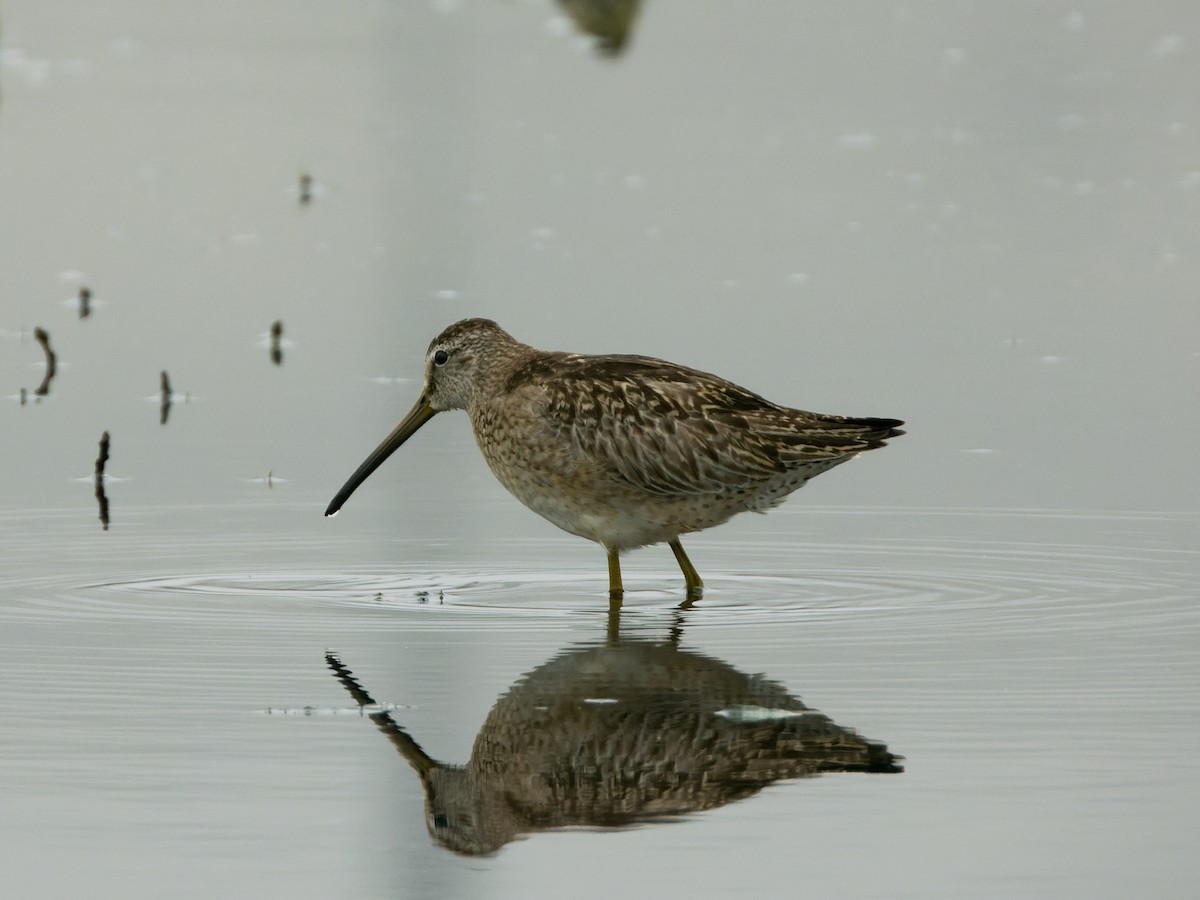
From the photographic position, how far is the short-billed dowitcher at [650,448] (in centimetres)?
696

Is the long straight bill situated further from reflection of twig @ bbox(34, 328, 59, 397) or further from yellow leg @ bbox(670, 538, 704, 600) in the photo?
reflection of twig @ bbox(34, 328, 59, 397)

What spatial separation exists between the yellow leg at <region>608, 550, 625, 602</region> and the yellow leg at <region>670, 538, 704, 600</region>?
0.18 m

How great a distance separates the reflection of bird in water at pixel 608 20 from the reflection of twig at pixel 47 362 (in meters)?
8.21

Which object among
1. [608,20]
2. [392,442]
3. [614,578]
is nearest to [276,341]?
[392,442]

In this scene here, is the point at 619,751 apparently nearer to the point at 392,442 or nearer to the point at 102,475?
the point at 392,442

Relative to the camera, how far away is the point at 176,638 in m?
6.00

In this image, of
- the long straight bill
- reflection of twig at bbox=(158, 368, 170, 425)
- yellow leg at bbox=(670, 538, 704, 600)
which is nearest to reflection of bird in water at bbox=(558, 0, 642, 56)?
reflection of twig at bbox=(158, 368, 170, 425)

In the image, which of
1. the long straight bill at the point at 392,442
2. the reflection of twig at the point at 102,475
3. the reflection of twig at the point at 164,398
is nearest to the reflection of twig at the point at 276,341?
the reflection of twig at the point at 164,398

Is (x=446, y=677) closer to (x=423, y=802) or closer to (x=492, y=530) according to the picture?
(x=423, y=802)

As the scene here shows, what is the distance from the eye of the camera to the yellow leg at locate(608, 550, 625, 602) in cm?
673

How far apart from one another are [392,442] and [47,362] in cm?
212

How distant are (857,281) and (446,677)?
5.36 metres

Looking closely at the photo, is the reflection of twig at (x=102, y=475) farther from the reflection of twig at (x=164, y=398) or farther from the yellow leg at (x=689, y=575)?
the yellow leg at (x=689, y=575)

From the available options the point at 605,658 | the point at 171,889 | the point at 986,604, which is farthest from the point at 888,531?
the point at 171,889
